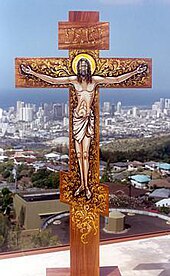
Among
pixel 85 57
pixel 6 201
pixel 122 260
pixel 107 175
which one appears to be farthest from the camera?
pixel 107 175

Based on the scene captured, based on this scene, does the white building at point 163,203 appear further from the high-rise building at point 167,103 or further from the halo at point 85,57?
the halo at point 85,57

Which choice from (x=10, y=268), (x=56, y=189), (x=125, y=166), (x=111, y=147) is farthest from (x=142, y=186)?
(x=10, y=268)

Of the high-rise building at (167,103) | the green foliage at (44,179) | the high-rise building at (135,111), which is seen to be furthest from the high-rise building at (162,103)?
the green foliage at (44,179)

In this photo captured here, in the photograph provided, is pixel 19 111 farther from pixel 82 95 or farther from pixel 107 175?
pixel 82 95

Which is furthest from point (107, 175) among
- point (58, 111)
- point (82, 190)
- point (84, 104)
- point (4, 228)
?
point (84, 104)

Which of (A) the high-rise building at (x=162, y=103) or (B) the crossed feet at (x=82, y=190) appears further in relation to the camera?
(A) the high-rise building at (x=162, y=103)

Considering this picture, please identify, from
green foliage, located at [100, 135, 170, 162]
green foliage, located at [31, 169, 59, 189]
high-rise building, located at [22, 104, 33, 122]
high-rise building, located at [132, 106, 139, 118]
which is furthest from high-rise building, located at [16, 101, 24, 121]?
high-rise building, located at [132, 106, 139, 118]

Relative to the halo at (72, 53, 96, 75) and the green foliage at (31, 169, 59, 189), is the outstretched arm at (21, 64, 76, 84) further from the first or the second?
the green foliage at (31, 169, 59, 189)
